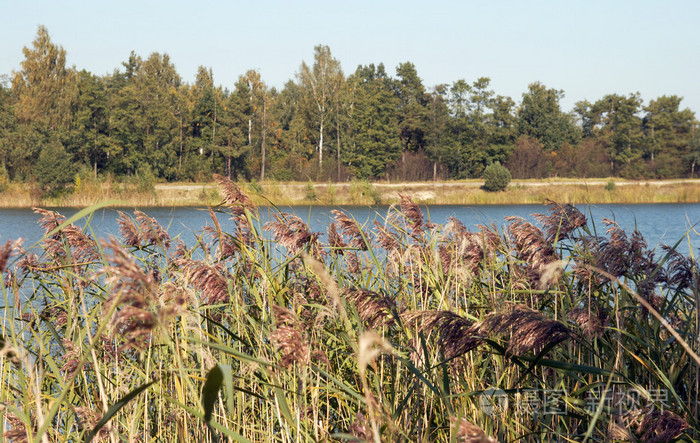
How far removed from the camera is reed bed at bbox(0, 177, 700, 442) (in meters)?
1.88

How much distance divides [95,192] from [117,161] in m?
12.8

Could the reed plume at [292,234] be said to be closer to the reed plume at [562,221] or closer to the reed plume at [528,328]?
the reed plume at [562,221]

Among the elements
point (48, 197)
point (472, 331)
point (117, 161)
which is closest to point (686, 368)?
point (472, 331)

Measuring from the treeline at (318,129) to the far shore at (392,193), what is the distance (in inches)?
153

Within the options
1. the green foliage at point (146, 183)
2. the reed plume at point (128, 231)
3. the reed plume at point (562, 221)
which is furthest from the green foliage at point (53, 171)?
the reed plume at point (562, 221)

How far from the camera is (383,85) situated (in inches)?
2251

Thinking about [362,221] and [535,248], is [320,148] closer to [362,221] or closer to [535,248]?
[362,221]

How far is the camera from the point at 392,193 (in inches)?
1501

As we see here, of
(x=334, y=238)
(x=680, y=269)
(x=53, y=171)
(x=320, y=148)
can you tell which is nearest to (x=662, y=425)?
(x=680, y=269)

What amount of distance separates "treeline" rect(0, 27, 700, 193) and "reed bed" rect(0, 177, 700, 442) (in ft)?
138

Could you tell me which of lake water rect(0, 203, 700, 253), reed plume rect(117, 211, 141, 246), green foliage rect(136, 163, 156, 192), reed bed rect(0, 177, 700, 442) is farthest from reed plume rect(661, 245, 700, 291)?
green foliage rect(136, 163, 156, 192)

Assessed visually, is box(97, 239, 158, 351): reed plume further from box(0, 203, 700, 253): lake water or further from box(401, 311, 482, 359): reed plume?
box(401, 311, 482, 359): reed plume

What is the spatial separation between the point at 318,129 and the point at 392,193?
19.5 meters

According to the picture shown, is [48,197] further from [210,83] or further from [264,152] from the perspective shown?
[210,83]
